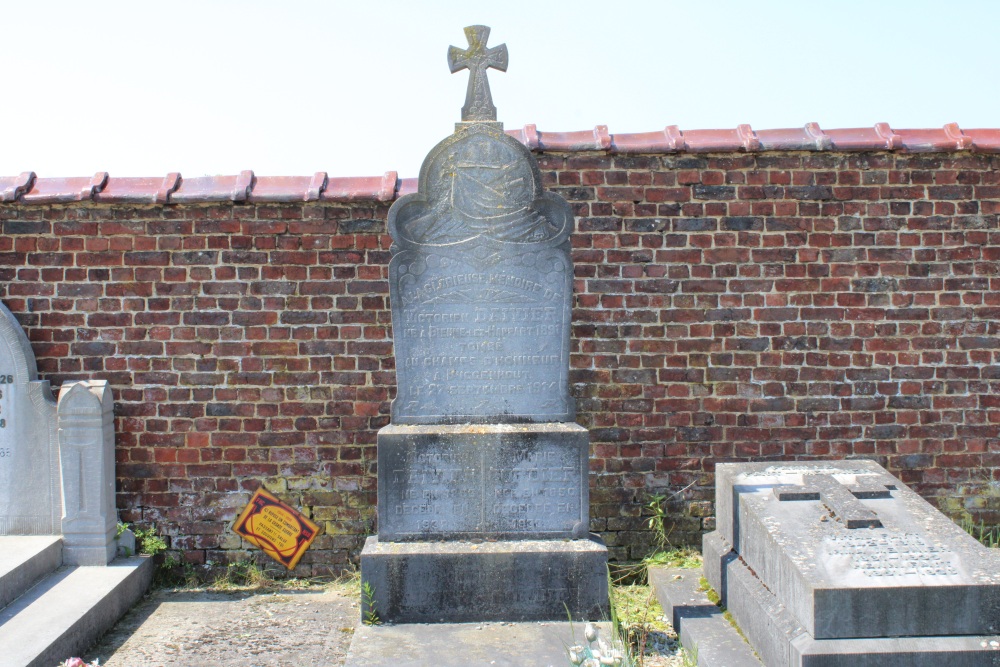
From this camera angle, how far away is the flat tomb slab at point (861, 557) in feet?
11.3

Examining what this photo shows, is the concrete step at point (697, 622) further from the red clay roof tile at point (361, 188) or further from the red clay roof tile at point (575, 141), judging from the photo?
the red clay roof tile at point (361, 188)

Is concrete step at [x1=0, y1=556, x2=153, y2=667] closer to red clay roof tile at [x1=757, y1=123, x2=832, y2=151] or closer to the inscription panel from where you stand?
the inscription panel

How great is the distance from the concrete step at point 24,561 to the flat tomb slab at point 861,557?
11.9ft

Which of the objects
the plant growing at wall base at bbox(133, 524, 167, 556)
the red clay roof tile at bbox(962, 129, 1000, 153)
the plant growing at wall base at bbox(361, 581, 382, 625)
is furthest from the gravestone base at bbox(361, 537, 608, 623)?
the red clay roof tile at bbox(962, 129, 1000, 153)

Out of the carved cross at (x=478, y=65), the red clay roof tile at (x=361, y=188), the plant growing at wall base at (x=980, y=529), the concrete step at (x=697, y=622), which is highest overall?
the carved cross at (x=478, y=65)

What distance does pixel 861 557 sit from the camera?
3.67 m

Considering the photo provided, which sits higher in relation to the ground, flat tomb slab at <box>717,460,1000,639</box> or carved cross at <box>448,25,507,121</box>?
carved cross at <box>448,25,507,121</box>

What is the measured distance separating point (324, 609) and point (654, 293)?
2.64 m

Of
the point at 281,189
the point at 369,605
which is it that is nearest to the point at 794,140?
the point at 281,189

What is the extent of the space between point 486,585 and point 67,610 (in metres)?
2.04

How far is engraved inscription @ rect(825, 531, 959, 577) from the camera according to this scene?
140 inches

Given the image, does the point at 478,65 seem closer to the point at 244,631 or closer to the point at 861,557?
the point at 861,557

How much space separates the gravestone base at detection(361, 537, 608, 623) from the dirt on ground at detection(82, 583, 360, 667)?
1.29ft

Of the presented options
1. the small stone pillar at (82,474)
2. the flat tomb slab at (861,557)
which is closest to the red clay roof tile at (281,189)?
the small stone pillar at (82,474)
